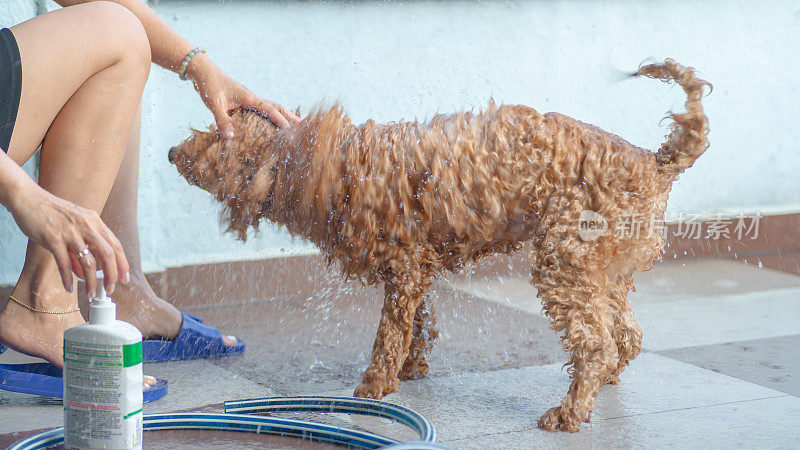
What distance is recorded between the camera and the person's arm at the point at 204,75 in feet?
8.16

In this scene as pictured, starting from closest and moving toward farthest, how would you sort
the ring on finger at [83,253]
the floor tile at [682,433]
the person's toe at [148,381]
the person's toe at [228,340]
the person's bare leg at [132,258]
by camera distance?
1. the ring on finger at [83,253]
2. the floor tile at [682,433]
3. the person's toe at [148,381]
4. the person's bare leg at [132,258]
5. the person's toe at [228,340]

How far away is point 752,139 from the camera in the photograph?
15.9 feet

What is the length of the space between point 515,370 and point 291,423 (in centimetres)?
112

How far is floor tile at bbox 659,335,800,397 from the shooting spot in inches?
A: 105

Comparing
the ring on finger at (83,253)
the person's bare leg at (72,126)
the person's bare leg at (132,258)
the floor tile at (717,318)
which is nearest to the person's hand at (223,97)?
the person's bare leg at (72,126)

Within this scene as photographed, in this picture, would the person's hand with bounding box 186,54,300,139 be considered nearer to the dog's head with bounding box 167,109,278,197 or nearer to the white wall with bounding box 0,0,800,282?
the dog's head with bounding box 167,109,278,197

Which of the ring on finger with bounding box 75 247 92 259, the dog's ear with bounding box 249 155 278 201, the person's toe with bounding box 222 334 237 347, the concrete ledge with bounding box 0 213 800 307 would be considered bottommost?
the person's toe with bounding box 222 334 237 347

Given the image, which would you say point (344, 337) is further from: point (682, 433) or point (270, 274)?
point (682, 433)

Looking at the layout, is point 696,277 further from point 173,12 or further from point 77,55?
point 77,55

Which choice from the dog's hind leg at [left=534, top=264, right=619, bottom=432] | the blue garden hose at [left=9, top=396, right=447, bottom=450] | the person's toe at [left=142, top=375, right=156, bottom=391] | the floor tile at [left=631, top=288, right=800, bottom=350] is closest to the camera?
the blue garden hose at [left=9, top=396, right=447, bottom=450]

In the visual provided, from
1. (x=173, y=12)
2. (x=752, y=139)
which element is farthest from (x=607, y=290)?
(x=752, y=139)

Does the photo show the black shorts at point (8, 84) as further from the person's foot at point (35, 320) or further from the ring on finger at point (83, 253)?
the ring on finger at point (83, 253)

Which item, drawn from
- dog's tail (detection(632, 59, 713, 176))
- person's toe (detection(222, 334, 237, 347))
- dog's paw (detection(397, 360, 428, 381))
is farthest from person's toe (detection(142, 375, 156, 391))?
dog's tail (detection(632, 59, 713, 176))

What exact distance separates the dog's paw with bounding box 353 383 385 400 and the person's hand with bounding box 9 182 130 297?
1.06 metres
